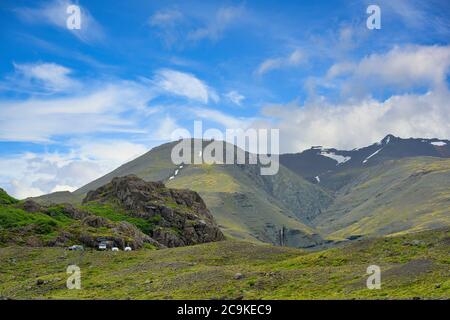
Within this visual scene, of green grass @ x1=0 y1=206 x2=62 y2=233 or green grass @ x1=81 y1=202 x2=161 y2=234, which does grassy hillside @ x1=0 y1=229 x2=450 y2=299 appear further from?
green grass @ x1=81 y1=202 x2=161 y2=234

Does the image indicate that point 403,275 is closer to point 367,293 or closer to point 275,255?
point 367,293

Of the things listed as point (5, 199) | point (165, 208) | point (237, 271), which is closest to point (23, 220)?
point (5, 199)

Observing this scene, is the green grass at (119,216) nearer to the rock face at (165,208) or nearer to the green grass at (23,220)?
the rock face at (165,208)

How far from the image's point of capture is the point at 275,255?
256ft

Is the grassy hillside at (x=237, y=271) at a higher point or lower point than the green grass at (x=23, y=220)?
lower

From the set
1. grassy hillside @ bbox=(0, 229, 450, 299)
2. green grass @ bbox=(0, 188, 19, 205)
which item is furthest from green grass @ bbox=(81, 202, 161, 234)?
grassy hillside @ bbox=(0, 229, 450, 299)

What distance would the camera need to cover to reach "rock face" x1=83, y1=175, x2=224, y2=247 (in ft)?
438

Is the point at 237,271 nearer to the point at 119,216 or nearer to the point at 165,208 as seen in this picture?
the point at 165,208

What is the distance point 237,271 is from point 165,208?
84469mm

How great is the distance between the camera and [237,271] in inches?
2368

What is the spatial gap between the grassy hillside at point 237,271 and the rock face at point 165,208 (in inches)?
1907

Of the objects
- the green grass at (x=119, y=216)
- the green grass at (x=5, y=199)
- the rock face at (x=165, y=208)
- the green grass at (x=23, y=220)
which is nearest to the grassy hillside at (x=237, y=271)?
the green grass at (x=23, y=220)

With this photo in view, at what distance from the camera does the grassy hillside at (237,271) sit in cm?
4675
